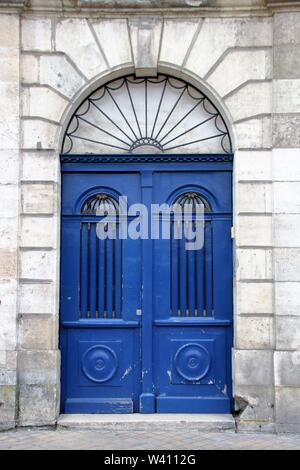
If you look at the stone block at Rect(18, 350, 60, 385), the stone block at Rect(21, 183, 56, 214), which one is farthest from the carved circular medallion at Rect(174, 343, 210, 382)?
the stone block at Rect(21, 183, 56, 214)

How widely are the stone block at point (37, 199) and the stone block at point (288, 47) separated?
305cm

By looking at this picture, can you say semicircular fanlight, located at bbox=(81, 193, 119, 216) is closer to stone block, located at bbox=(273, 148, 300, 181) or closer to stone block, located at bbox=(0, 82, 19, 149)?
stone block, located at bbox=(0, 82, 19, 149)

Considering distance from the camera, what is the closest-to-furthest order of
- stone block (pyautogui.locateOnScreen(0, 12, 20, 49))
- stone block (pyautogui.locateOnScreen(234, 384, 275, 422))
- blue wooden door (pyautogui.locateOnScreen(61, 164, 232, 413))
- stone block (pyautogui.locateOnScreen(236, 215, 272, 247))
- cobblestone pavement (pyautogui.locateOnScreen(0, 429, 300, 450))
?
cobblestone pavement (pyautogui.locateOnScreen(0, 429, 300, 450)) < stone block (pyautogui.locateOnScreen(234, 384, 275, 422)) < stone block (pyautogui.locateOnScreen(236, 215, 272, 247)) < stone block (pyautogui.locateOnScreen(0, 12, 20, 49)) < blue wooden door (pyautogui.locateOnScreen(61, 164, 232, 413))

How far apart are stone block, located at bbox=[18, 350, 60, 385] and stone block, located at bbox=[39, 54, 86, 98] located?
3113mm

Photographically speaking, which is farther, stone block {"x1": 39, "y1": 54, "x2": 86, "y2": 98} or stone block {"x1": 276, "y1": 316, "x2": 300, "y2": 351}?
stone block {"x1": 39, "y1": 54, "x2": 86, "y2": 98}

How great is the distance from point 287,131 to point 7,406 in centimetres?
458

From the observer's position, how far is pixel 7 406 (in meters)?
7.76

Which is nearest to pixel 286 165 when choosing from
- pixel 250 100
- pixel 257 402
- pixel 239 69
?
pixel 250 100

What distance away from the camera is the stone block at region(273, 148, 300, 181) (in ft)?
26.0

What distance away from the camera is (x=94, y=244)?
329 inches

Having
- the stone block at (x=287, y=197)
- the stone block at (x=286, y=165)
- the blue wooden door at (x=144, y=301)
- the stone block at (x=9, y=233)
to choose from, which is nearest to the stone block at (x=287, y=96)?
the stone block at (x=286, y=165)

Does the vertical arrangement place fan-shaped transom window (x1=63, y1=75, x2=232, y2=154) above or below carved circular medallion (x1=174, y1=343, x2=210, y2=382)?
above

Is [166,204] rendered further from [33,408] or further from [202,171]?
[33,408]

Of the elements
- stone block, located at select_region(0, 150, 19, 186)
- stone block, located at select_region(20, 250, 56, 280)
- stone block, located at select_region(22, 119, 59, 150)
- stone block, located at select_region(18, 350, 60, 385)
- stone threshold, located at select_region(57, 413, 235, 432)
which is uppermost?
stone block, located at select_region(22, 119, 59, 150)
